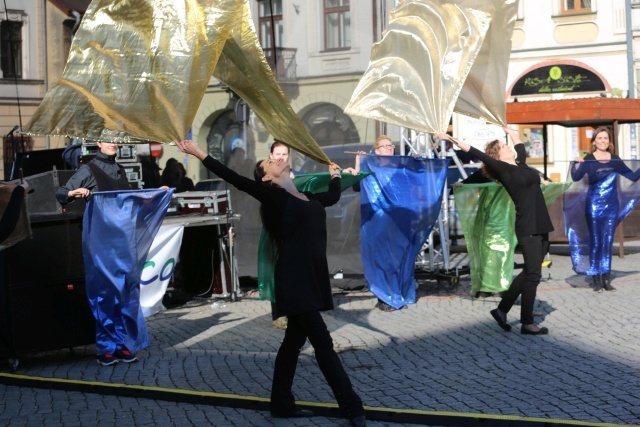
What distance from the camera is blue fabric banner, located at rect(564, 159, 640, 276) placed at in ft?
39.5

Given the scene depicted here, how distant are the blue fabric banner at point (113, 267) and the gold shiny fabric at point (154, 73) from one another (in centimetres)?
170

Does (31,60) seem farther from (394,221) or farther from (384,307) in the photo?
(384,307)

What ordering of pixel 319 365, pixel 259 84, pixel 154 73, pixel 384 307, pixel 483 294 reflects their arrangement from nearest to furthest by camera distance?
1. pixel 319 365
2. pixel 154 73
3. pixel 259 84
4. pixel 384 307
5. pixel 483 294

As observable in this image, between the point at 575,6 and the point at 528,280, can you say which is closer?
the point at 528,280

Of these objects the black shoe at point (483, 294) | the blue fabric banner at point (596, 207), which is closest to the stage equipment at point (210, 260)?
the black shoe at point (483, 294)

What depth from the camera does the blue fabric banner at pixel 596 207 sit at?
12.1 m

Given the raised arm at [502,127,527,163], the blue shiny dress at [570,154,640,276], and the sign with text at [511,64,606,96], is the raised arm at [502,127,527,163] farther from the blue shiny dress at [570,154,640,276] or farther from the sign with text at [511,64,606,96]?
the sign with text at [511,64,606,96]

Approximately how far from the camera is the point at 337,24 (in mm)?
13602

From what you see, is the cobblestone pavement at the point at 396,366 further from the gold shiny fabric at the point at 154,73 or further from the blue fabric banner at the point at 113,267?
the gold shiny fabric at the point at 154,73

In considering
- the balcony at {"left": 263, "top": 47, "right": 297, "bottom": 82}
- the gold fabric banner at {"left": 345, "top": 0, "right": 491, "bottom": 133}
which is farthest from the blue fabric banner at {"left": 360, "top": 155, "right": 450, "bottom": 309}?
the balcony at {"left": 263, "top": 47, "right": 297, "bottom": 82}

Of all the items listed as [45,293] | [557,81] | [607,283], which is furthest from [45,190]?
[557,81]

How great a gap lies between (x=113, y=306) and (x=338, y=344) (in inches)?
76.4

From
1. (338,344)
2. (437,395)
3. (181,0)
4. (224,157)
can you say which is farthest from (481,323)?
(224,157)

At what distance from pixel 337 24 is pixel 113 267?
6.13 m
